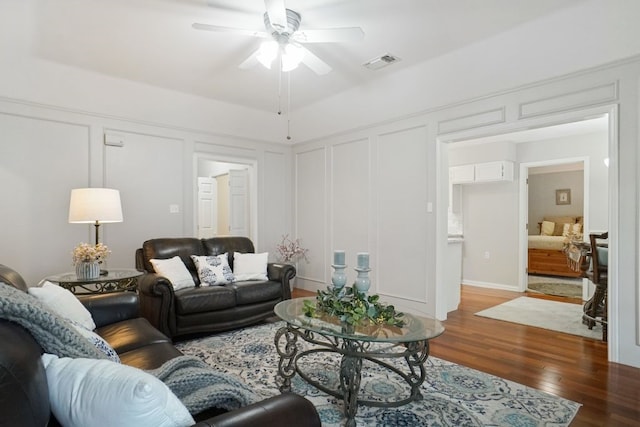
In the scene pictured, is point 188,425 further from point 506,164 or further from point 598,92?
point 506,164

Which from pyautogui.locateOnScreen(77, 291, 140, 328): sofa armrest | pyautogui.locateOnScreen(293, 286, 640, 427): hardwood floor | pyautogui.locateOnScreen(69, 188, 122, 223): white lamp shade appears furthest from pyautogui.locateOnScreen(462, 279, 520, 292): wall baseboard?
pyautogui.locateOnScreen(69, 188, 122, 223): white lamp shade

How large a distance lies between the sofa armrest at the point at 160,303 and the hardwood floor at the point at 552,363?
243 cm

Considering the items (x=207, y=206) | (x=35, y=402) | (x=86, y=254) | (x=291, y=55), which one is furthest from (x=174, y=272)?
(x=207, y=206)

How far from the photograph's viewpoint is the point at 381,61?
3797mm

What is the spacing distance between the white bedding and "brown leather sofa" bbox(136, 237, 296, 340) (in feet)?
19.9

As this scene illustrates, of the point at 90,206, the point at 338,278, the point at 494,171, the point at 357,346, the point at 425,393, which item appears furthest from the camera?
the point at 494,171

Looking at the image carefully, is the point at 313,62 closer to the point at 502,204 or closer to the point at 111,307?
the point at 111,307

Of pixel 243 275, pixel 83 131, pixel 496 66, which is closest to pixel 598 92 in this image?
pixel 496 66

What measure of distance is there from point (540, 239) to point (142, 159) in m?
7.78

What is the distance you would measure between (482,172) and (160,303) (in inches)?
213

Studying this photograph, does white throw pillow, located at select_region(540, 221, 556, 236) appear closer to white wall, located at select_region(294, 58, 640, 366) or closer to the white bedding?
the white bedding

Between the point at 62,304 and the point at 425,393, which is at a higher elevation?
the point at 62,304

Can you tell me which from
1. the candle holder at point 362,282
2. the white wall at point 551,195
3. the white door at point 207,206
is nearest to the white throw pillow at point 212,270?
the candle holder at point 362,282

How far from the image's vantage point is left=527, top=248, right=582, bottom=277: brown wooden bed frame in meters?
7.22
